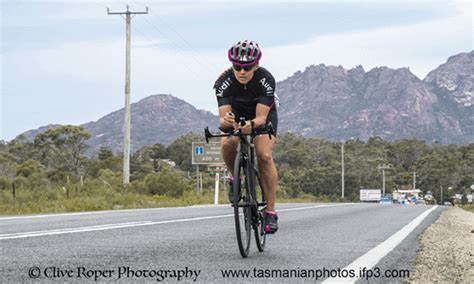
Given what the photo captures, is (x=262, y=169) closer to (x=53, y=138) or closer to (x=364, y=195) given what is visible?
(x=53, y=138)

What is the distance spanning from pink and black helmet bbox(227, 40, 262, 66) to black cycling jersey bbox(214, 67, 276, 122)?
0.79ft

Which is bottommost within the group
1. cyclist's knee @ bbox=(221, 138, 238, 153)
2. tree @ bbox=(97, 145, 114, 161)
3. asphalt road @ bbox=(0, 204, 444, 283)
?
asphalt road @ bbox=(0, 204, 444, 283)

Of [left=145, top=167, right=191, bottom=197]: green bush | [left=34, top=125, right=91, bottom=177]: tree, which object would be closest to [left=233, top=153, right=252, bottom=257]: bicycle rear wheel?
[left=145, top=167, right=191, bottom=197]: green bush

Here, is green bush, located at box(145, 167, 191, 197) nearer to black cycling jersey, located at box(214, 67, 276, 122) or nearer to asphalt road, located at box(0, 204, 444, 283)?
asphalt road, located at box(0, 204, 444, 283)

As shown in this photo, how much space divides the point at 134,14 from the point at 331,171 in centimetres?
6229

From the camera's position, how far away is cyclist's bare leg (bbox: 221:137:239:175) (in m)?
6.07

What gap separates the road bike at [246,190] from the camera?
5805 mm

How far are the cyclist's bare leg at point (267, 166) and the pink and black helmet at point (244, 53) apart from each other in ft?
2.29

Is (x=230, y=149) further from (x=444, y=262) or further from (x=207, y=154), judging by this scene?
(x=207, y=154)

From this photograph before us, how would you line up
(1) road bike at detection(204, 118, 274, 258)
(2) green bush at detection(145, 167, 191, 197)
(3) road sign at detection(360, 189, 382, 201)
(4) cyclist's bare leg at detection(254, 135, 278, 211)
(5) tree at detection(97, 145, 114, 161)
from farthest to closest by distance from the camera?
(3) road sign at detection(360, 189, 382, 201) < (5) tree at detection(97, 145, 114, 161) < (2) green bush at detection(145, 167, 191, 197) < (4) cyclist's bare leg at detection(254, 135, 278, 211) < (1) road bike at detection(204, 118, 274, 258)

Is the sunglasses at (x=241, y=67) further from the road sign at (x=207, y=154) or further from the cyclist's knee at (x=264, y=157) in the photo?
the road sign at (x=207, y=154)

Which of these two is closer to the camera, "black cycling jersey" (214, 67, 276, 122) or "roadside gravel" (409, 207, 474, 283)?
"roadside gravel" (409, 207, 474, 283)

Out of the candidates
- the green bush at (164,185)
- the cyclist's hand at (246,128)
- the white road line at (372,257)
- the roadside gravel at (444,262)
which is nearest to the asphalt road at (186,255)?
the white road line at (372,257)

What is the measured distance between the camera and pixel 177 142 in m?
103
